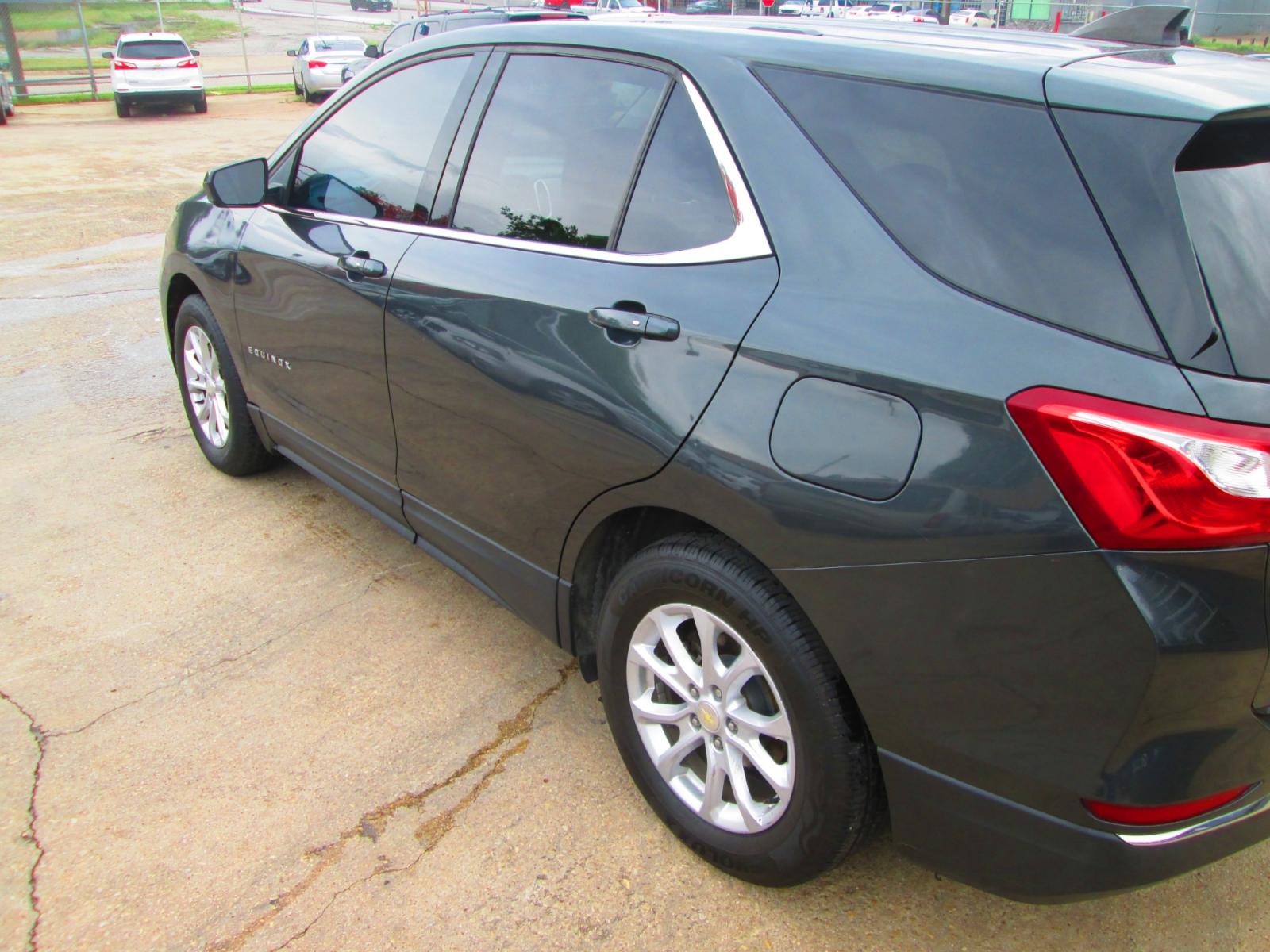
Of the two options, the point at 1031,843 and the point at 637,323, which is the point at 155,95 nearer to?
the point at 637,323

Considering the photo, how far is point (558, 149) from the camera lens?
2615 mm

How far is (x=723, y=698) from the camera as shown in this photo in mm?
2174

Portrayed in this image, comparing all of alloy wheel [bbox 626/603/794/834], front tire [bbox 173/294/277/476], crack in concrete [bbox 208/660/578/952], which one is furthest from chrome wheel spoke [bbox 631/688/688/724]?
front tire [bbox 173/294/277/476]

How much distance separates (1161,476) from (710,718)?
108cm

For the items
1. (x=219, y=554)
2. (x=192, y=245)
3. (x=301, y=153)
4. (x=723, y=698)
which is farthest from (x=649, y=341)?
(x=192, y=245)

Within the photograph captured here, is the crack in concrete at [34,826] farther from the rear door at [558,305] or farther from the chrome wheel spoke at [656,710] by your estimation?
the chrome wheel spoke at [656,710]

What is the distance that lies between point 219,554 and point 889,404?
2.96 meters

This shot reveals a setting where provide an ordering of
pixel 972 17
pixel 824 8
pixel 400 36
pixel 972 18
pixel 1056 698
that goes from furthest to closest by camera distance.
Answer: pixel 824 8, pixel 972 17, pixel 972 18, pixel 400 36, pixel 1056 698

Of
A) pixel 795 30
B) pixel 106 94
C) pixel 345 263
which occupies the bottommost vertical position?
pixel 106 94

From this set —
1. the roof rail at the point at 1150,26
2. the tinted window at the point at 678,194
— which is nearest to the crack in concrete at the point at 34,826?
the tinted window at the point at 678,194

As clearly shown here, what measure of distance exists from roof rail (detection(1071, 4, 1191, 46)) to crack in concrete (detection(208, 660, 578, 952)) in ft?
7.78

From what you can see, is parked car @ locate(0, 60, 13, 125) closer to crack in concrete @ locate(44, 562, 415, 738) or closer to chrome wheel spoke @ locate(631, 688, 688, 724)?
crack in concrete @ locate(44, 562, 415, 738)

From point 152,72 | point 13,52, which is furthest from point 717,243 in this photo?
point 13,52

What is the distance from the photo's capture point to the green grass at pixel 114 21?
26.3m
